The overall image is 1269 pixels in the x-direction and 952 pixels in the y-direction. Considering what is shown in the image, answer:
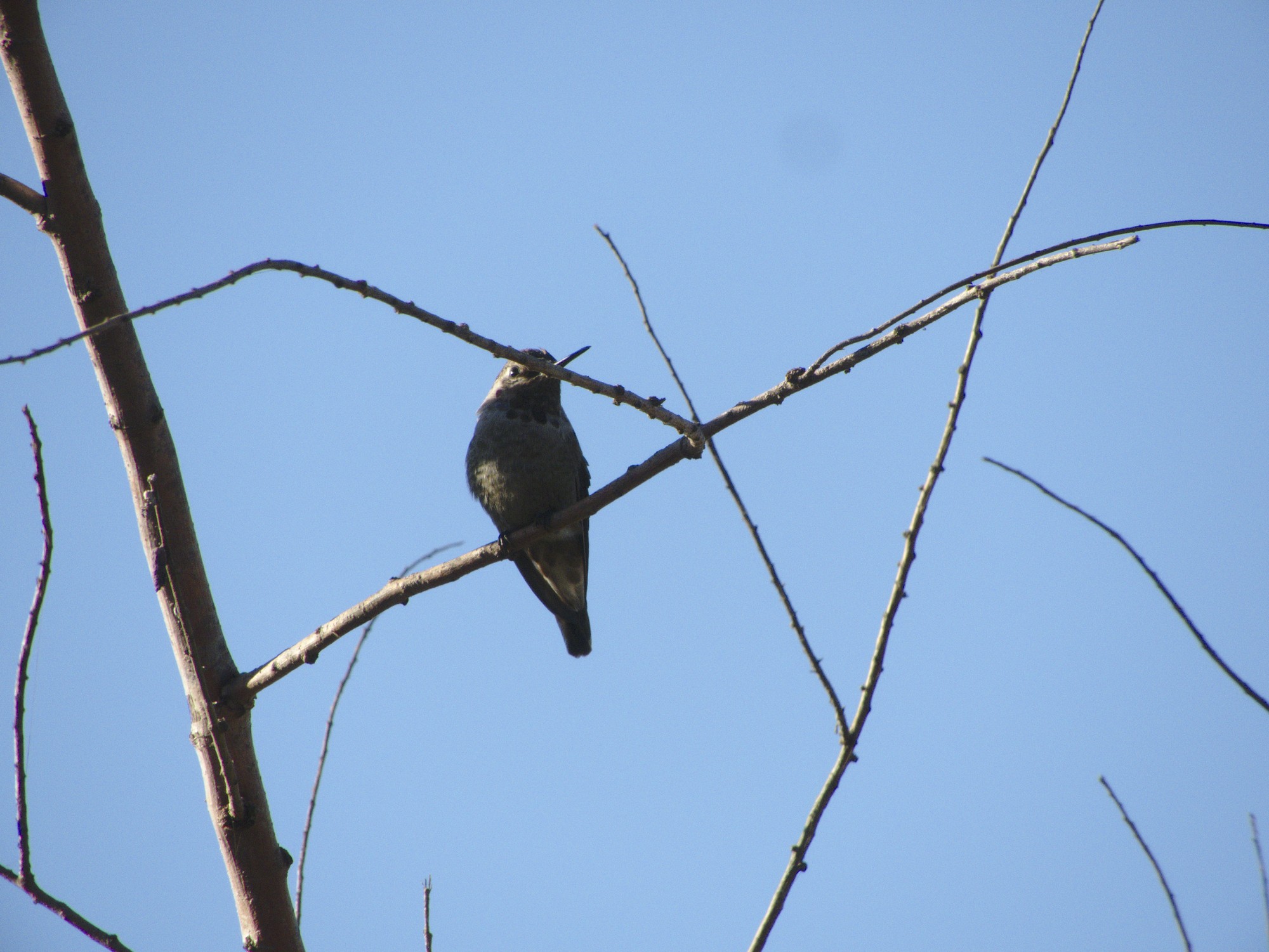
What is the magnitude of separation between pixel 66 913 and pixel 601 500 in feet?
5.09

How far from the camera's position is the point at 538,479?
4.90 m

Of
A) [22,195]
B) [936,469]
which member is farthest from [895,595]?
[22,195]

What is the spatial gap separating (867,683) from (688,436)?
28.7 inches

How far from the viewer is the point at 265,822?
7.40 feet

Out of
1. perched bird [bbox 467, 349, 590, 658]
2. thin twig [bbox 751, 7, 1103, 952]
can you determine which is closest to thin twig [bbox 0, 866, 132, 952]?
thin twig [bbox 751, 7, 1103, 952]

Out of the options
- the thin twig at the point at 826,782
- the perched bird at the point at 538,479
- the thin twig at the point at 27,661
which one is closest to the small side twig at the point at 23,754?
the thin twig at the point at 27,661

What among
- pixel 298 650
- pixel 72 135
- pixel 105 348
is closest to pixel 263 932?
pixel 298 650

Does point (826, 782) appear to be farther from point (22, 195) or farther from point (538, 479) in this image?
point (538, 479)

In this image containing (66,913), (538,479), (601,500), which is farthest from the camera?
(538,479)

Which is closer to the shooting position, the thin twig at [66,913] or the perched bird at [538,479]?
the thin twig at [66,913]

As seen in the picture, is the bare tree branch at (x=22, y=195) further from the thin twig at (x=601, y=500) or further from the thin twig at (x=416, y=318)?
the thin twig at (x=601, y=500)

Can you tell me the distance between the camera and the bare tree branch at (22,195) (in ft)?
6.95

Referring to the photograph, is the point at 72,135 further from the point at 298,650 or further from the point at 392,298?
the point at 298,650

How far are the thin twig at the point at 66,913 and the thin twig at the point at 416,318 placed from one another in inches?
38.1
